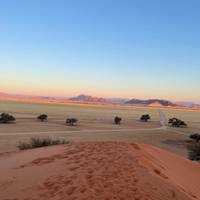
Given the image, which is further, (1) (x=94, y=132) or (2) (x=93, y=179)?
(1) (x=94, y=132)

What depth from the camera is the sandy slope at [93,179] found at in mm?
6379

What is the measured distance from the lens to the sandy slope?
6379mm

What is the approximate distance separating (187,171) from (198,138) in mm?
25146

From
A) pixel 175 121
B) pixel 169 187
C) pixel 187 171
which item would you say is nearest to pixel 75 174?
pixel 169 187

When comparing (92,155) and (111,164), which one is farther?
(92,155)

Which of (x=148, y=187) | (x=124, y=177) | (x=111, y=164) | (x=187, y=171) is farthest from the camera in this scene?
(x=187, y=171)

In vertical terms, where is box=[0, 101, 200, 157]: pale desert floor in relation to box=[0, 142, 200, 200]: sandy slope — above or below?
below

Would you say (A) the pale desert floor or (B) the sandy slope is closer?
(B) the sandy slope

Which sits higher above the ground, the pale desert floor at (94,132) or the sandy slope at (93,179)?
the sandy slope at (93,179)

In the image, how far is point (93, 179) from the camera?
7074 mm

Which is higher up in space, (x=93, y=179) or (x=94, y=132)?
(x=93, y=179)

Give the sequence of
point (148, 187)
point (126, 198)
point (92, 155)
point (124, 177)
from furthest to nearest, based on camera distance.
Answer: point (92, 155) → point (124, 177) → point (148, 187) → point (126, 198)

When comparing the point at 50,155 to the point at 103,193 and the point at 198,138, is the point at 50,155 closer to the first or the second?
the point at 103,193

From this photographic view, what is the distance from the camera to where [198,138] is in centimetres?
3462
